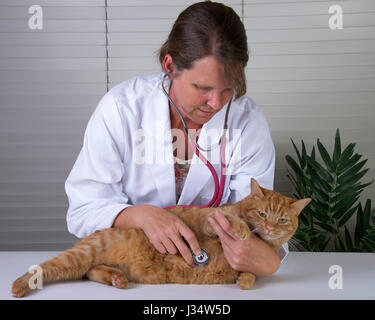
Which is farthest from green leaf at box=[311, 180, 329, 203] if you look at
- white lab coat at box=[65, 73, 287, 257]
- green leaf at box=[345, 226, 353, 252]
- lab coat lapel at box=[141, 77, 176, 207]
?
lab coat lapel at box=[141, 77, 176, 207]

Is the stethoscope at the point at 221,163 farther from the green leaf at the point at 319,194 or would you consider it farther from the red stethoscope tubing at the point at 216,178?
the green leaf at the point at 319,194

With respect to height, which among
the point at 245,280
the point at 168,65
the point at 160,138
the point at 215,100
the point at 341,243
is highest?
the point at 168,65

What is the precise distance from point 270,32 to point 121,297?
202 centimetres

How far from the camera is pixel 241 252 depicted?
4.16ft

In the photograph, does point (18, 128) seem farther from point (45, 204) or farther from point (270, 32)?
point (270, 32)

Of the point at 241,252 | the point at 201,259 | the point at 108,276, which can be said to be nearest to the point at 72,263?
the point at 108,276

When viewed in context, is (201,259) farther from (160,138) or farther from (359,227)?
(359,227)

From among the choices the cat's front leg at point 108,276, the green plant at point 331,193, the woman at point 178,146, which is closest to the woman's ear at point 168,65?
the woman at point 178,146

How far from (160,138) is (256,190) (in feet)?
1.22

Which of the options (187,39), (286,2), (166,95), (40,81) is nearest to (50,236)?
(40,81)

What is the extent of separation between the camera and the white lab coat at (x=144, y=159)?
4.63 feet

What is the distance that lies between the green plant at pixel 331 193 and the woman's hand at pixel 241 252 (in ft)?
3.76

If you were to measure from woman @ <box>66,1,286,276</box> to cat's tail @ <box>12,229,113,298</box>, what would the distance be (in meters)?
0.07

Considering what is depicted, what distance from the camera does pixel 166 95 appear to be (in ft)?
4.95
